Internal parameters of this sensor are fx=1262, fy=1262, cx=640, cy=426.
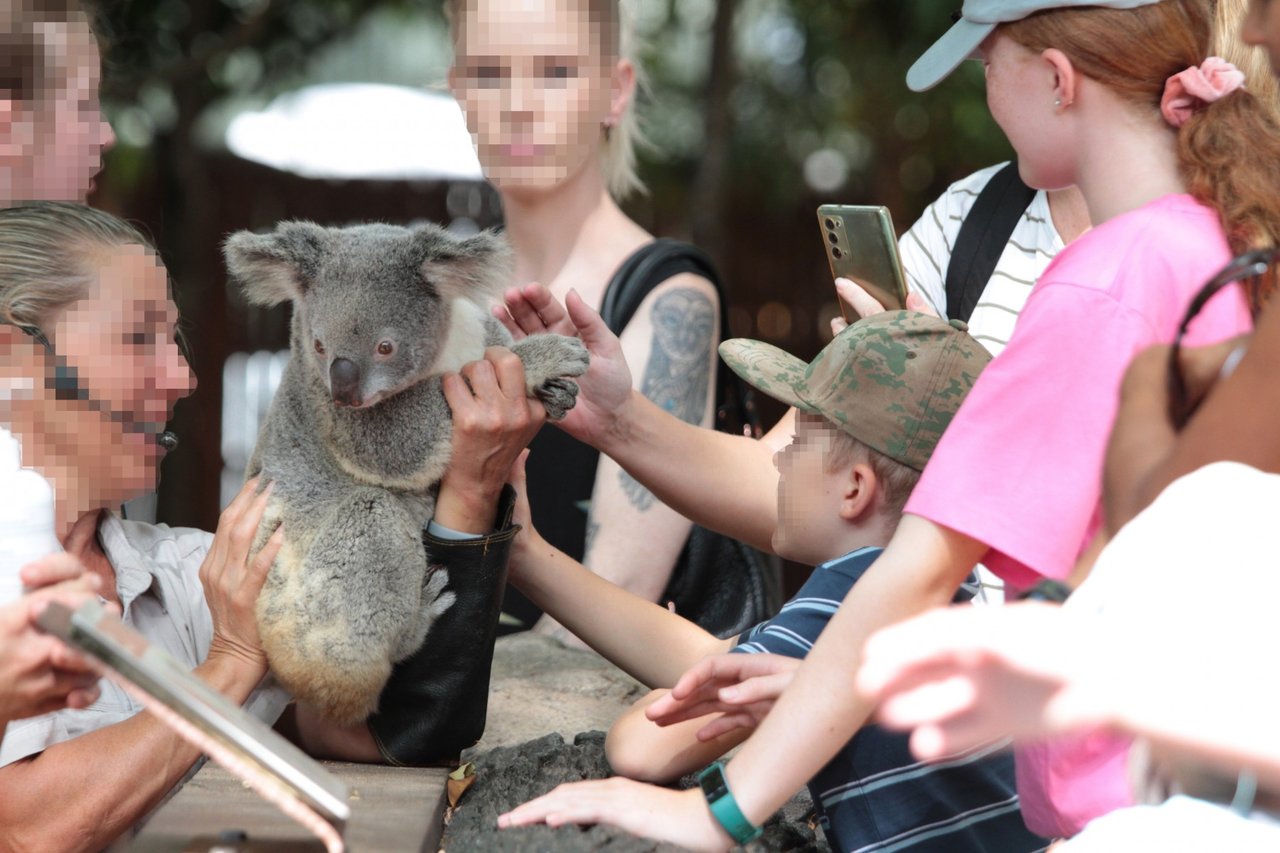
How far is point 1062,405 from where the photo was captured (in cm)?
135

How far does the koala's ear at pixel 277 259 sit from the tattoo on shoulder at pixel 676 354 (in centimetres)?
75

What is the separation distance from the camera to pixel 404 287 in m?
2.04

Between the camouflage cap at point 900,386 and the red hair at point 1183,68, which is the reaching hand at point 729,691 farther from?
the red hair at point 1183,68

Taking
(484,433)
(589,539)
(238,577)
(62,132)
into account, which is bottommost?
(589,539)

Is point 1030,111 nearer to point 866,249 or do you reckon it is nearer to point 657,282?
point 866,249

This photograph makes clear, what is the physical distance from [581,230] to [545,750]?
4.06 feet

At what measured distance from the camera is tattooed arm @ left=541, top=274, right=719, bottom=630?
2.56 metres

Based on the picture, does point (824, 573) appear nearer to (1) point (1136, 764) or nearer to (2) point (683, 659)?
(2) point (683, 659)

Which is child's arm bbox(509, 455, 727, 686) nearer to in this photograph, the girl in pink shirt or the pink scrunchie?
the girl in pink shirt

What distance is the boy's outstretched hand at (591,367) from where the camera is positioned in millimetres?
2213

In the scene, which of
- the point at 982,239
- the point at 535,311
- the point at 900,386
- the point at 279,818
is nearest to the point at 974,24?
the point at 900,386

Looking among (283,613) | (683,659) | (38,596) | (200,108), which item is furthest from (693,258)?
(200,108)

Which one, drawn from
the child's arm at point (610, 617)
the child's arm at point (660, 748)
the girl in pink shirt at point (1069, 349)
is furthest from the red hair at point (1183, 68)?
the child's arm at point (610, 617)

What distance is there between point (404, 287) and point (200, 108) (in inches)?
155
